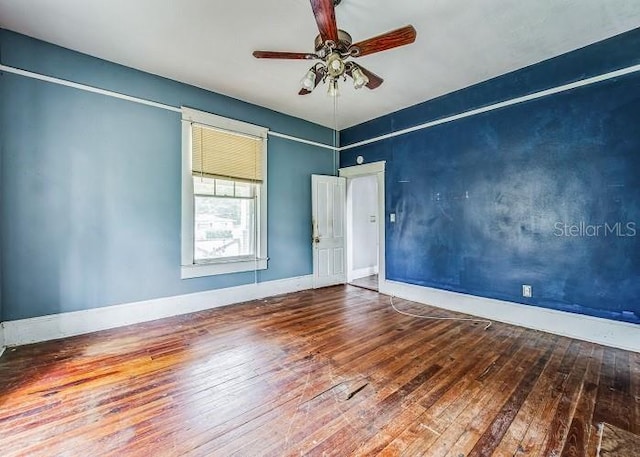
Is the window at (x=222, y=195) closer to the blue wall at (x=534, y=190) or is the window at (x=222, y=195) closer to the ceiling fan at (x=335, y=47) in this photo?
the ceiling fan at (x=335, y=47)

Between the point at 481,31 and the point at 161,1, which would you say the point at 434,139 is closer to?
the point at 481,31

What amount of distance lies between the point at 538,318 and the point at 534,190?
1502 millimetres

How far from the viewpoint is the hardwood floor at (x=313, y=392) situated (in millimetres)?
1608

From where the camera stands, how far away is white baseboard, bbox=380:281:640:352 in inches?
111

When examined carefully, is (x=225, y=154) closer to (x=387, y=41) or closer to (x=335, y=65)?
(x=335, y=65)

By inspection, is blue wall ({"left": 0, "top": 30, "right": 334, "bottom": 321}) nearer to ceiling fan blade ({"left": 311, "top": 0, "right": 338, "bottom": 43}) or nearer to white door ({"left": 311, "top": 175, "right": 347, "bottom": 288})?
white door ({"left": 311, "top": 175, "right": 347, "bottom": 288})

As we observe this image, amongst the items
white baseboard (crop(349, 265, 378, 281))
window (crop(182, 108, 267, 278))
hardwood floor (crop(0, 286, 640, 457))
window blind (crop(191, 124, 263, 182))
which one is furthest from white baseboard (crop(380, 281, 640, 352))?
window blind (crop(191, 124, 263, 182))

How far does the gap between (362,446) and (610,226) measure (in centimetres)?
328

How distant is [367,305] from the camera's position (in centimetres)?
428

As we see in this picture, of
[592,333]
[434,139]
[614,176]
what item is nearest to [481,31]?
[434,139]

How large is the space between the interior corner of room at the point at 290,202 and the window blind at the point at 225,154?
0.10ft

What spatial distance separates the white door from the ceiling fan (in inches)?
111

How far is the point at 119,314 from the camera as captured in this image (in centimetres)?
335

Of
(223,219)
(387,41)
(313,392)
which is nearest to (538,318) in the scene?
(313,392)
